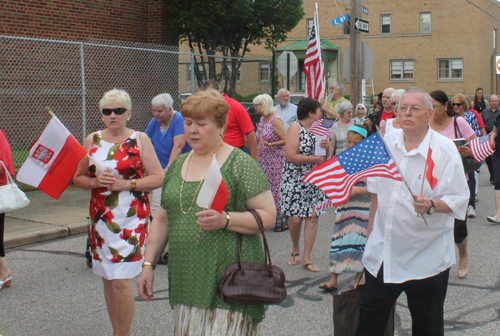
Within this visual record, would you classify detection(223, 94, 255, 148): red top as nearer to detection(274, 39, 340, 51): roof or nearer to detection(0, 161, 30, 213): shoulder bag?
detection(0, 161, 30, 213): shoulder bag

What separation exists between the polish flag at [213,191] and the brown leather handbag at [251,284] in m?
0.27

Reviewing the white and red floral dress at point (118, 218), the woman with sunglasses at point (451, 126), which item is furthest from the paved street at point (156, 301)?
the white and red floral dress at point (118, 218)

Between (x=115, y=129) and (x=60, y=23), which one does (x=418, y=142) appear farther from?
(x=60, y=23)

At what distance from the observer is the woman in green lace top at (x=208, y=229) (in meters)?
2.77

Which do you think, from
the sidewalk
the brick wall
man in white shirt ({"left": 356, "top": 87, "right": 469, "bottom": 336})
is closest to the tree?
the brick wall

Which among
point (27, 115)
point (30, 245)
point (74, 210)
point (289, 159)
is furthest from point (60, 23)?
point (289, 159)

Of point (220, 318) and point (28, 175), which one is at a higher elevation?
point (28, 175)

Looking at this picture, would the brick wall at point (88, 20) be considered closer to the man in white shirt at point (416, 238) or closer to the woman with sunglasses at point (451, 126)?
the woman with sunglasses at point (451, 126)

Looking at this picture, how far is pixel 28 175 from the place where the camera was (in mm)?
4141

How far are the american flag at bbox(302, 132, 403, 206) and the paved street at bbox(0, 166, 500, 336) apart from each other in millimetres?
1556

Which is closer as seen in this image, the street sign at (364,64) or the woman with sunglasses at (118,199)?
the woman with sunglasses at (118,199)

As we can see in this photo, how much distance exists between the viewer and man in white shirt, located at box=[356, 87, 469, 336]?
3.20m

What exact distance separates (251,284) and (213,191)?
480mm

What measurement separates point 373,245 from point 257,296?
95 cm
